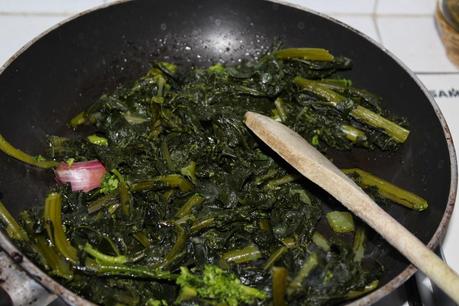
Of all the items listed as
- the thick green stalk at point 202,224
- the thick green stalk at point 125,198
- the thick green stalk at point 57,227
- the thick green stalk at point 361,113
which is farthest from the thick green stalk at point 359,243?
the thick green stalk at point 57,227

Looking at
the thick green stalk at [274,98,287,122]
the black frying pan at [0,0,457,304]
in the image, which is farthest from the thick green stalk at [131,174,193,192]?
the thick green stalk at [274,98,287,122]

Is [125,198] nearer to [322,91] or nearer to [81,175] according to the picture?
[81,175]

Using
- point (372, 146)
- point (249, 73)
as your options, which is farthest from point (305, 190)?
point (249, 73)

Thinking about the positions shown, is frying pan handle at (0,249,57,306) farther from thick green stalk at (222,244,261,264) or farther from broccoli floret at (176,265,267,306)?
thick green stalk at (222,244,261,264)

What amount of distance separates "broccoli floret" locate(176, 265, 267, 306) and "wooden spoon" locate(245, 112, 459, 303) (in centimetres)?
56

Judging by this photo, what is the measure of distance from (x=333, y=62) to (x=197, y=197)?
1.20 metres

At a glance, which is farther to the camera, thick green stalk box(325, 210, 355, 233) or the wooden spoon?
thick green stalk box(325, 210, 355, 233)

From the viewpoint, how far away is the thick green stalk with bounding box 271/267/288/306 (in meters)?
2.24

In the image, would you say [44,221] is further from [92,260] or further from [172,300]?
[172,300]

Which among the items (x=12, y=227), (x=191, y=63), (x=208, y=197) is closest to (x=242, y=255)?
(x=208, y=197)

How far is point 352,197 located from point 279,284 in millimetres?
491

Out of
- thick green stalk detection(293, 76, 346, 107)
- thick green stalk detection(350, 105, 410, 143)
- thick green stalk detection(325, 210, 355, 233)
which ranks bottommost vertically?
thick green stalk detection(325, 210, 355, 233)

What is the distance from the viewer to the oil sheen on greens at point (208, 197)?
7.95 feet

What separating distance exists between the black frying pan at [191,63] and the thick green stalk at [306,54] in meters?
0.12
